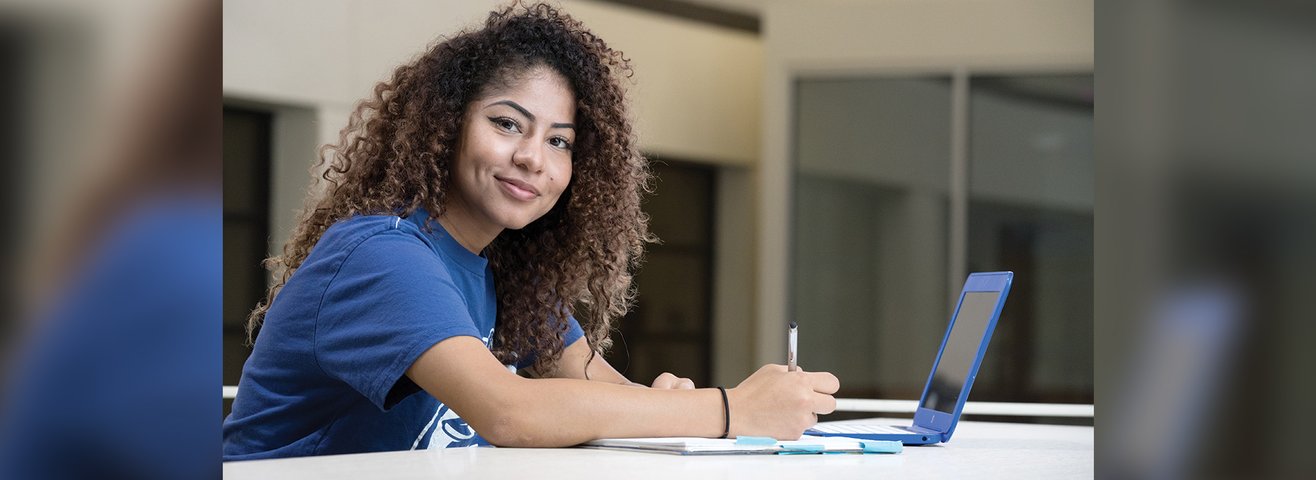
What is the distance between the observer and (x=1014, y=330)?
5.91m

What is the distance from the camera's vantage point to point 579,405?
1.28 m

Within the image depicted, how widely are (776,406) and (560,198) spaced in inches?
25.4

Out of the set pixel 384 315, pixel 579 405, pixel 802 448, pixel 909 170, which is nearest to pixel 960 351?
→ pixel 802 448

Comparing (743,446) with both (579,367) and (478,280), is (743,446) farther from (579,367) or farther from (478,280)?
(579,367)

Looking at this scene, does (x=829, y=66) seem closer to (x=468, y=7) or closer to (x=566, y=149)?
(x=468, y=7)

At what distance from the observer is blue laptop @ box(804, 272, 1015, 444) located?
1.53 meters

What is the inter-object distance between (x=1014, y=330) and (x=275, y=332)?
482cm

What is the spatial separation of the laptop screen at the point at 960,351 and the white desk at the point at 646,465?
6.6 inches

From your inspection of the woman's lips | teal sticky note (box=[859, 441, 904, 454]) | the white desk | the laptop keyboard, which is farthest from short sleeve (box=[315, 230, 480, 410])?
the laptop keyboard

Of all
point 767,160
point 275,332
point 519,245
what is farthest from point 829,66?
point 275,332

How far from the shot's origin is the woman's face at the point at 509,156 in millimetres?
1639

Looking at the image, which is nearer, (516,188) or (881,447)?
(881,447)

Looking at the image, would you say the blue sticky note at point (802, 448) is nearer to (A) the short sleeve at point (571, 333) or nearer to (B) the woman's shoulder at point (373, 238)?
(B) the woman's shoulder at point (373, 238)

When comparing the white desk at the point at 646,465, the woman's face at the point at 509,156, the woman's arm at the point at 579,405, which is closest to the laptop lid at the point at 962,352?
the white desk at the point at 646,465
